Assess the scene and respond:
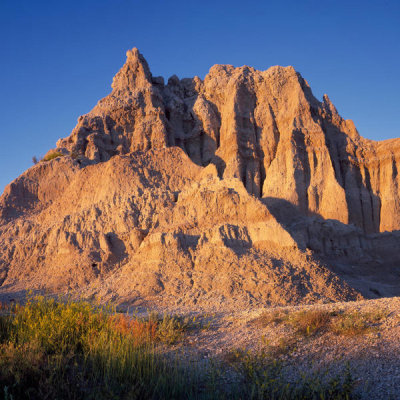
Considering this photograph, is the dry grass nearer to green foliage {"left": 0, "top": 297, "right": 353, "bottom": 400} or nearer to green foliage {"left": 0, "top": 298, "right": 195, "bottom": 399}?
green foliage {"left": 0, "top": 297, "right": 353, "bottom": 400}

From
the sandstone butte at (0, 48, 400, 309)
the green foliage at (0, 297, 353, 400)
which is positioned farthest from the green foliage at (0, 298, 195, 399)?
the sandstone butte at (0, 48, 400, 309)

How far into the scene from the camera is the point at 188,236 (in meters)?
17.9

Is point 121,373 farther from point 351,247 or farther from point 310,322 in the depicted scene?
point 351,247

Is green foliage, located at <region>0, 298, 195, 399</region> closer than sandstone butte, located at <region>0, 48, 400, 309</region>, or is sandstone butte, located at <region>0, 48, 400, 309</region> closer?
green foliage, located at <region>0, 298, 195, 399</region>

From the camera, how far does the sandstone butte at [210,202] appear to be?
15695mm

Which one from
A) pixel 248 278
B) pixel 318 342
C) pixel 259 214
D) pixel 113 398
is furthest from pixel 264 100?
pixel 113 398

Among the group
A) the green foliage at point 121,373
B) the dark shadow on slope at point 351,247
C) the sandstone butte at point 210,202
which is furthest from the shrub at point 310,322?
the dark shadow on slope at point 351,247

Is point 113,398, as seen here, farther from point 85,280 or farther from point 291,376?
point 85,280

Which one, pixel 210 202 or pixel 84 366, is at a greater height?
pixel 210 202

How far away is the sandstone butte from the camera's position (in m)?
15.7

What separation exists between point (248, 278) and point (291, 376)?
384 inches

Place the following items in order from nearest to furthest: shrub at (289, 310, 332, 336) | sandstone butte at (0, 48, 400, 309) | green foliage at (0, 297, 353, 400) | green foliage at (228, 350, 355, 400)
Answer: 1. green foliage at (228, 350, 355, 400)
2. green foliage at (0, 297, 353, 400)
3. shrub at (289, 310, 332, 336)
4. sandstone butte at (0, 48, 400, 309)

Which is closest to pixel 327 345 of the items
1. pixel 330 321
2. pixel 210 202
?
pixel 330 321

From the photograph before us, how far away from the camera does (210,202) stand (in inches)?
767
